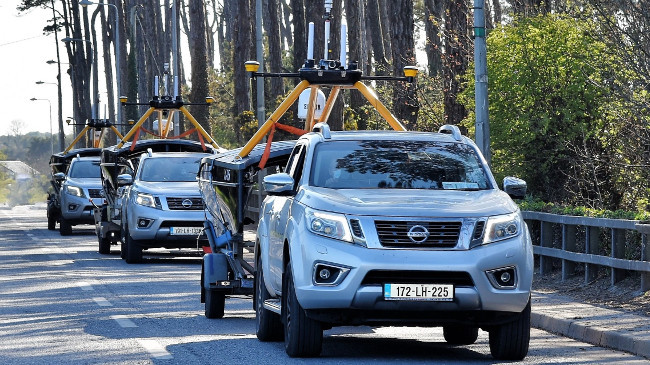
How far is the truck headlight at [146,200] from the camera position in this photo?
2389 cm

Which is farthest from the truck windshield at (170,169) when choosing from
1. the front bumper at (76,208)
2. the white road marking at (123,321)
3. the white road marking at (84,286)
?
the front bumper at (76,208)

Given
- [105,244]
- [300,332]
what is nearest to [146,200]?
[105,244]

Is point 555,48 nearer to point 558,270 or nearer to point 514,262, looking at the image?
point 558,270

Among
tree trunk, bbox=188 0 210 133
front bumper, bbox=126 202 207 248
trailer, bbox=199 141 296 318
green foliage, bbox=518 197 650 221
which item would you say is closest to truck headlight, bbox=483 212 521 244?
trailer, bbox=199 141 296 318

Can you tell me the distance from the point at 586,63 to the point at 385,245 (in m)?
11.8

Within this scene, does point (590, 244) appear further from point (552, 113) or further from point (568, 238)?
Answer: point (552, 113)

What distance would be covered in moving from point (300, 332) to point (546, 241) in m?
7.82

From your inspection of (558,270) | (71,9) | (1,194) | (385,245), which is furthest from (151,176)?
(1,194)

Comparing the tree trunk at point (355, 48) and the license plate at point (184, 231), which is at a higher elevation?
the tree trunk at point (355, 48)

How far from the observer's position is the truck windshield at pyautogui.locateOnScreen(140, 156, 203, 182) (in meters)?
24.8

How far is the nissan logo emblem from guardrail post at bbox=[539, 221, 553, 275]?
7860 mm

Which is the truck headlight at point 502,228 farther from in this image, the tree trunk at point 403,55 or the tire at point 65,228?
the tire at point 65,228

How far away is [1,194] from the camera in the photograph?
463 feet

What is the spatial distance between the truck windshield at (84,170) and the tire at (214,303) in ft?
73.3
